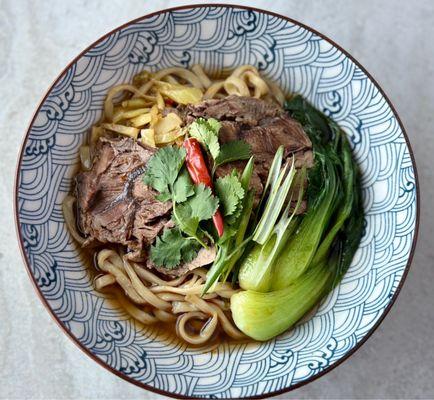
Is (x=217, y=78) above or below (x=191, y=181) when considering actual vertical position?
above

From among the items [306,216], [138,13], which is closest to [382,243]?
[306,216]

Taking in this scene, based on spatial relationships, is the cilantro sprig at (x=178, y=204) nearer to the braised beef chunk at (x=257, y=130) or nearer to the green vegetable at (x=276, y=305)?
the braised beef chunk at (x=257, y=130)

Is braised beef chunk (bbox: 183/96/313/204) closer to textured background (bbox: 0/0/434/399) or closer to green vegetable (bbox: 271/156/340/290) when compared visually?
green vegetable (bbox: 271/156/340/290)

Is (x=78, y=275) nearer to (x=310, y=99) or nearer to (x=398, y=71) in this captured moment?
(x=310, y=99)

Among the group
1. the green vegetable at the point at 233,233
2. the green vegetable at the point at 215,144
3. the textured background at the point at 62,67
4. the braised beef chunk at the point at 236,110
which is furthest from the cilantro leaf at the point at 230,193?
the textured background at the point at 62,67

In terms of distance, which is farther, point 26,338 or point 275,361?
point 26,338
